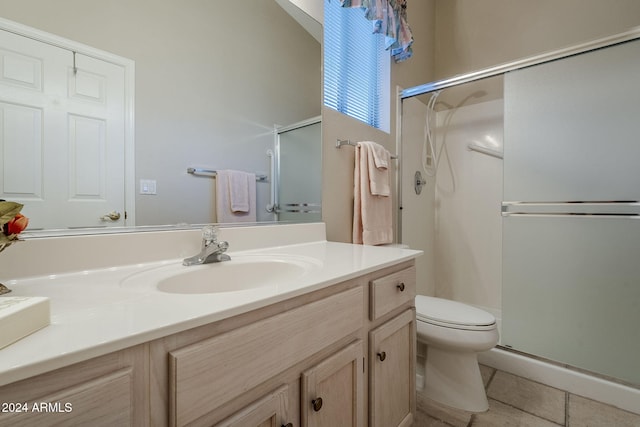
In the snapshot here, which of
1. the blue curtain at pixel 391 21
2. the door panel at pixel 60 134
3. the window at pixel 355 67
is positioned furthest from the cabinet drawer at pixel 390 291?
the blue curtain at pixel 391 21

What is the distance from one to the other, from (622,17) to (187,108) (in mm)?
2572

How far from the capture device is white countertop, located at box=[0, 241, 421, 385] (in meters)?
0.33

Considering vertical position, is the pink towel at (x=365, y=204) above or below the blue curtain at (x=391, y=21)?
below

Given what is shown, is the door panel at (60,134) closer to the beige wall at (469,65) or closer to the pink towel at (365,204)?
the pink towel at (365,204)

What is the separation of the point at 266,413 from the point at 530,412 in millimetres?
1409

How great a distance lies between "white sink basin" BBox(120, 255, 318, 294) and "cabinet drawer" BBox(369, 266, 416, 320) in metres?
0.21

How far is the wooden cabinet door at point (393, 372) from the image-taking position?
881 millimetres

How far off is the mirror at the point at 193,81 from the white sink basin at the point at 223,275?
0.21m

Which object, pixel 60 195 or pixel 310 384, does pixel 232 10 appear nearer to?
pixel 60 195

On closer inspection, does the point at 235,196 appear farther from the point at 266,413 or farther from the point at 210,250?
the point at 266,413

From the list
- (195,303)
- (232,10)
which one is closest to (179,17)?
(232,10)

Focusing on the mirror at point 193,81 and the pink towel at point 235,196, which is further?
the pink towel at point 235,196

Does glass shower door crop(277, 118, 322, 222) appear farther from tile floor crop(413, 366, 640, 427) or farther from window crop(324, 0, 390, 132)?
tile floor crop(413, 366, 640, 427)

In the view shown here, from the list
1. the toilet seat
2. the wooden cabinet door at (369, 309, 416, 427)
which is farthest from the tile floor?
the toilet seat
